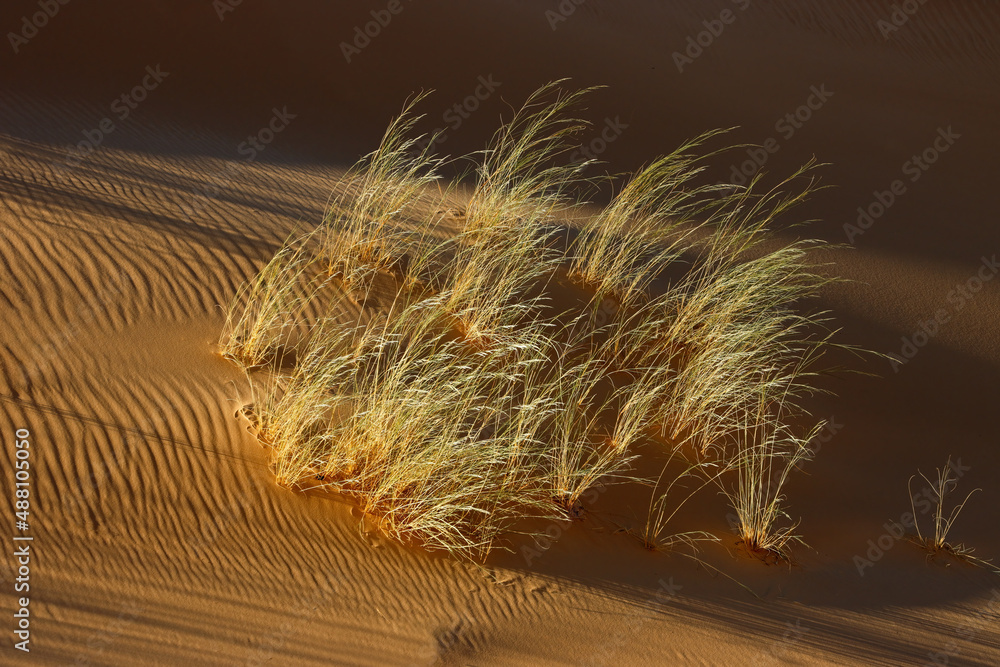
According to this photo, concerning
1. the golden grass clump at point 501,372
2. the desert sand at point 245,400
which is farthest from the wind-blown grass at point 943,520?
the golden grass clump at point 501,372

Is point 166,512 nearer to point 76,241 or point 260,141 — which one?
point 76,241

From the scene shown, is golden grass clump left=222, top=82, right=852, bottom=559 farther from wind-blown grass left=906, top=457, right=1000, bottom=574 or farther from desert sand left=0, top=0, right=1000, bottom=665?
wind-blown grass left=906, top=457, right=1000, bottom=574

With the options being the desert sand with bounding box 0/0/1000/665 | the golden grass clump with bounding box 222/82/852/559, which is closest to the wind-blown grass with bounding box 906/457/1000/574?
the desert sand with bounding box 0/0/1000/665

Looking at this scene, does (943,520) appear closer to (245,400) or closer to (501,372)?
(501,372)

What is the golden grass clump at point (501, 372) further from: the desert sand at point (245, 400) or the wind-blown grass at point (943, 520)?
the wind-blown grass at point (943, 520)

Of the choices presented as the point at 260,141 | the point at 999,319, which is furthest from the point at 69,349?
the point at 999,319

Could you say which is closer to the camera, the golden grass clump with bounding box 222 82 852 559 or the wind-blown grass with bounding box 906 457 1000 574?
the golden grass clump with bounding box 222 82 852 559

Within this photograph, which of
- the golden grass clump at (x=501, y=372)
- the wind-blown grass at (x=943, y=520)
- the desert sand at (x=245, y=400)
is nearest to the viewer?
the desert sand at (x=245, y=400)
